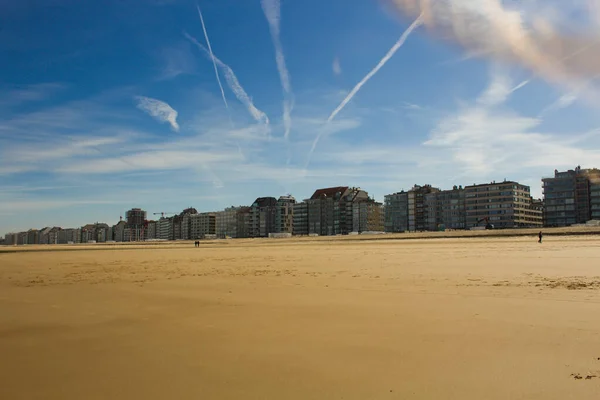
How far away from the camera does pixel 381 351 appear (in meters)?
6.00

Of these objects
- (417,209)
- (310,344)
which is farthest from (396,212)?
(310,344)

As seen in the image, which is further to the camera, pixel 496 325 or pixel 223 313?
pixel 223 313

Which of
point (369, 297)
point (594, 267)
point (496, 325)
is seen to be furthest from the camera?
point (594, 267)

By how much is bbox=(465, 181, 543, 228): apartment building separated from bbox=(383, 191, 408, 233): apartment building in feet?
101

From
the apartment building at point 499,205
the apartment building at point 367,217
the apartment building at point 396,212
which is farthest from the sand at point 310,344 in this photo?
the apartment building at point 367,217

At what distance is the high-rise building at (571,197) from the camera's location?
141 metres

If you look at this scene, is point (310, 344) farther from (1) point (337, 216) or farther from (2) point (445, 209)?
(1) point (337, 216)

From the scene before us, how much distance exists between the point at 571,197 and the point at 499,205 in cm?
2445

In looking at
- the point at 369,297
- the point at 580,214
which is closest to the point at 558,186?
the point at 580,214

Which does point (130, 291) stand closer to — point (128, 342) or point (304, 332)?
point (128, 342)

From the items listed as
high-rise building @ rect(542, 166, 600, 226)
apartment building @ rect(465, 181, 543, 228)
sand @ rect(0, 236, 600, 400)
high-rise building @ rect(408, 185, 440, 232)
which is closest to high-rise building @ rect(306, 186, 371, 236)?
high-rise building @ rect(408, 185, 440, 232)

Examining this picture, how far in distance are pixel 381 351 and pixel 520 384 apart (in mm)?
1877

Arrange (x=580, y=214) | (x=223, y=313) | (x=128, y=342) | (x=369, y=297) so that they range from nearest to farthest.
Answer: (x=128, y=342)
(x=223, y=313)
(x=369, y=297)
(x=580, y=214)

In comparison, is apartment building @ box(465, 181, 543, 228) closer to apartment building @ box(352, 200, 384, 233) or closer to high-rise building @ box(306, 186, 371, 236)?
apartment building @ box(352, 200, 384, 233)
